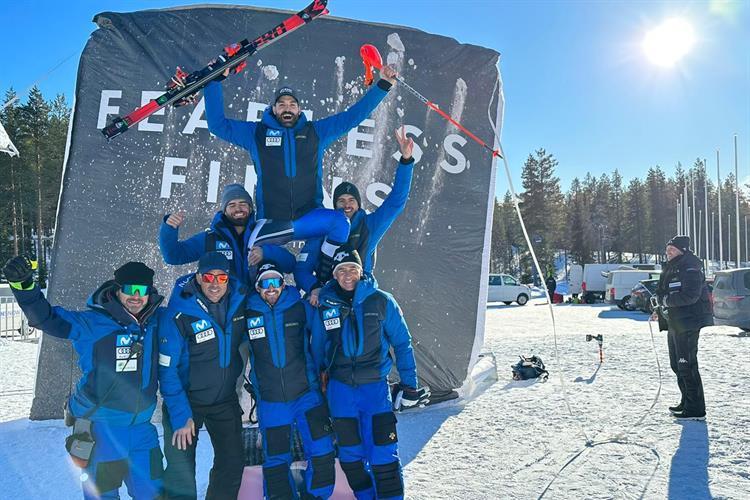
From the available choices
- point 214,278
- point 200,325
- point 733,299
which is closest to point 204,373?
point 200,325

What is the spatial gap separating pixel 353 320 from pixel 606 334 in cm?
1002

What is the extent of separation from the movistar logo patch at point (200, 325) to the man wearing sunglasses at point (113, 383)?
231 millimetres

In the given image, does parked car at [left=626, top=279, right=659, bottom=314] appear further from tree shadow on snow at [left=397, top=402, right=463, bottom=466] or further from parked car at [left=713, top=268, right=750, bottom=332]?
tree shadow on snow at [left=397, top=402, right=463, bottom=466]

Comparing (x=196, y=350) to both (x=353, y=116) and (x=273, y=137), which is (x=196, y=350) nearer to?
(x=273, y=137)

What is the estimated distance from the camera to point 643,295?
17734 mm

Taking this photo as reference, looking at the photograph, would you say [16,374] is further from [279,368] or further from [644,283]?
[644,283]

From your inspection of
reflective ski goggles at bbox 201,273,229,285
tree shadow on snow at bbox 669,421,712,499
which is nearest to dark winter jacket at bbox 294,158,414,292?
reflective ski goggles at bbox 201,273,229,285

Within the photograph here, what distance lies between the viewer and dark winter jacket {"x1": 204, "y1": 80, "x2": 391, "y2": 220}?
3590 mm

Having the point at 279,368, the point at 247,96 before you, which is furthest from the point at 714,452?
the point at 247,96

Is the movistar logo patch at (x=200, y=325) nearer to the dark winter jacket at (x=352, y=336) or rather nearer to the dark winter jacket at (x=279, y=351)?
the dark winter jacket at (x=279, y=351)

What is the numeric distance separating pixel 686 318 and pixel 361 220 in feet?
11.1

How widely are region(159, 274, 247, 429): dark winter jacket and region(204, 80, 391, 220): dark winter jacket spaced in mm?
725

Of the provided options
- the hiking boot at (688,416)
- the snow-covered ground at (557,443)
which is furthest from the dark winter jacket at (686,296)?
the snow-covered ground at (557,443)

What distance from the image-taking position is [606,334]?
11656 mm
